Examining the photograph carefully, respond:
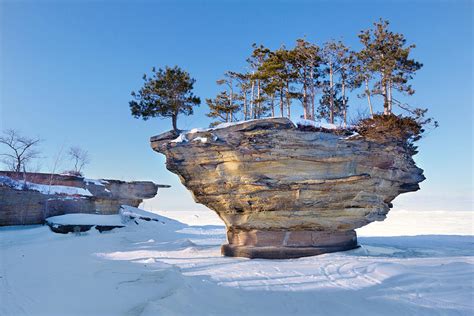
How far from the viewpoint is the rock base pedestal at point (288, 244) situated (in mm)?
16833

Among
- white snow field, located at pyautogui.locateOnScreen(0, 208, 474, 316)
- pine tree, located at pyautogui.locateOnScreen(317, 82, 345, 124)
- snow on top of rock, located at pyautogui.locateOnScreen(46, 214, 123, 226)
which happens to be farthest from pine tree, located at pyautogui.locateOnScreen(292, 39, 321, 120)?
snow on top of rock, located at pyautogui.locateOnScreen(46, 214, 123, 226)

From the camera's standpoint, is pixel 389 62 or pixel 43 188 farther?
pixel 43 188

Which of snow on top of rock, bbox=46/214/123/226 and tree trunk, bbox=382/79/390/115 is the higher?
tree trunk, bbox=382/79/390/115

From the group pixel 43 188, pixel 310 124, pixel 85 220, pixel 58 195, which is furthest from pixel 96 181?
pixel 310 124

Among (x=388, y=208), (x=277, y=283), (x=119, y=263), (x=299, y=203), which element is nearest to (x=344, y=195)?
(x=299, y=203)

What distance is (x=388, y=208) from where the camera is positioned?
18875mm

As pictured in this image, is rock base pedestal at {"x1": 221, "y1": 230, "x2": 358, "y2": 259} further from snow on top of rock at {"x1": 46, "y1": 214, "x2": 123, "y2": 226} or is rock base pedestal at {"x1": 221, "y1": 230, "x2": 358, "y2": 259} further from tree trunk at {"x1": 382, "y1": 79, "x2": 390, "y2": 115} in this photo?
snow on top of rock at {"x1": 46, "y1": 214, "x2": 123, "y2": 226}

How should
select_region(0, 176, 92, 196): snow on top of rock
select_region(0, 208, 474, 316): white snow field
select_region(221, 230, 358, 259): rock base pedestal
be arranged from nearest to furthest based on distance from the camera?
select_region(0, 208, 474, 316): white snow field, select_region(221, 230, 358, 259): rock base pedestal, select_region(0, 176, 92, 196): snow on top of rock

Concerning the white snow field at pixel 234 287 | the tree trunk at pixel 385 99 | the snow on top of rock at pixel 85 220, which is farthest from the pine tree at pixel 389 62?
the snow on top of rock at pixel 85 220

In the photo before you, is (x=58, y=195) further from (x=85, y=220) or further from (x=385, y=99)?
(x=385, y=99)

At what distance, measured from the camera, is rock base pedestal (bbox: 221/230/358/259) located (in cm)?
1683

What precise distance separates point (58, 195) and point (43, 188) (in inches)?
55.2

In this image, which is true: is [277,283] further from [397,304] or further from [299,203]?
[299,203]

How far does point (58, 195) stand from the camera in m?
29.8
